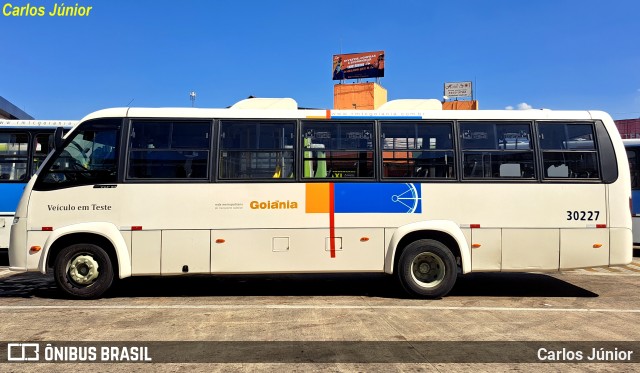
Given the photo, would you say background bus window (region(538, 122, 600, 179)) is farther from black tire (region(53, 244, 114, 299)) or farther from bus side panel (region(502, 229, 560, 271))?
black tire (region(53, 244, 114, 299))

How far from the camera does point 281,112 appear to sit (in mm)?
8281

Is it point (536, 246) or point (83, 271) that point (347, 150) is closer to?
point (536, 246)

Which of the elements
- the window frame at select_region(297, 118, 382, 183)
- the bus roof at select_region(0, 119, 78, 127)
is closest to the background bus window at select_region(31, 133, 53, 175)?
the bus roof at select_region(0, 119, 78, 127)

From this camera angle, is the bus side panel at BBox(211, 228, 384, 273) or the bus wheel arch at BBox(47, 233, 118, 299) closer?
the bus wheel arch at BBox(47, 233, 118, 299)

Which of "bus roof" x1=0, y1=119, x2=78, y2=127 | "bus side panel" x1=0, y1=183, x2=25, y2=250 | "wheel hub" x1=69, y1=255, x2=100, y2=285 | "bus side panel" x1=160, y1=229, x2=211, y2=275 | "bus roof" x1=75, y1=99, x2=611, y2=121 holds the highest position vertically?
"bus roof" x1=0, y1=119, x2=78, y2=127

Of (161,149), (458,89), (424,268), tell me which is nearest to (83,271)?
(161,149)

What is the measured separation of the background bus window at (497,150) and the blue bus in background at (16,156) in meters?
9.41

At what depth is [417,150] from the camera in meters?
8.20

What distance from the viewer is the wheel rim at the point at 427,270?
320 inches

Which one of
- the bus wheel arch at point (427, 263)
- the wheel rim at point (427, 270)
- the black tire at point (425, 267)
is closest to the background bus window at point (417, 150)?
the bus wheel arch at point (427, 263)

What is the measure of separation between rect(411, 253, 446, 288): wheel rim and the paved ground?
0.37m

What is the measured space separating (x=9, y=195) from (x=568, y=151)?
12.2m

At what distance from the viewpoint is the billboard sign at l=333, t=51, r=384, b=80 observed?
5484 cm

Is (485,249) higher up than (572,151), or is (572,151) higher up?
(572,151)
